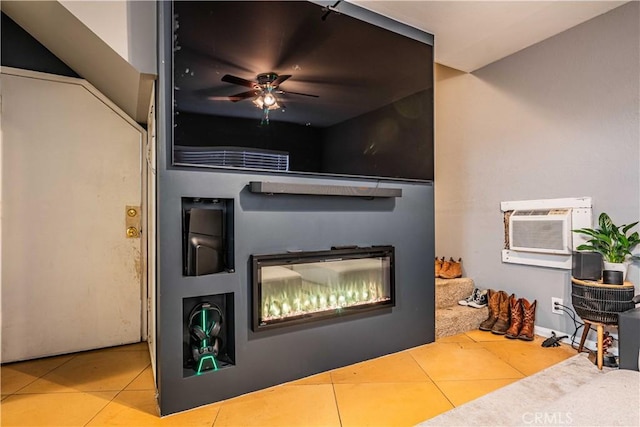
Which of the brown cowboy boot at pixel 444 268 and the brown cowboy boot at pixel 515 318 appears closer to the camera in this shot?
the brown cowboy boot at pixel 515 318

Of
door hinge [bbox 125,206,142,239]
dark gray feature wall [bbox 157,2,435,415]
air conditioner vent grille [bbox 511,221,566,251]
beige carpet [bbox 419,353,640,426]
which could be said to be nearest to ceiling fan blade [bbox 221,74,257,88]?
dark gray feature wall [bbox 157,2,435,415]

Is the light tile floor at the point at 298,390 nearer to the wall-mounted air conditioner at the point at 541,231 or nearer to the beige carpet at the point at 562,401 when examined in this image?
the beige carpet at the point at 562,401

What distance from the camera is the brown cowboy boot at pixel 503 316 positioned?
115 inches

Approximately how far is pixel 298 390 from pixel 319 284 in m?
0.64

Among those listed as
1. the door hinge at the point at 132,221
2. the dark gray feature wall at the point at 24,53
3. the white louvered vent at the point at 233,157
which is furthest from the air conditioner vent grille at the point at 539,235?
the dark gray feature wall at the point at 24,53

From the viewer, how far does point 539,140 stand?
9.56ft

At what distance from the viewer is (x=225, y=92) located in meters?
1.93

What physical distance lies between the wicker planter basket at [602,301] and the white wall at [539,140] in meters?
0.40

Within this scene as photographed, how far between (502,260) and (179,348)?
2.79 m

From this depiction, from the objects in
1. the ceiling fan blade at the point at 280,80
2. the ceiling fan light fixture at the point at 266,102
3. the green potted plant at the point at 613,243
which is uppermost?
the ceiling fan blade at the point at 280,80

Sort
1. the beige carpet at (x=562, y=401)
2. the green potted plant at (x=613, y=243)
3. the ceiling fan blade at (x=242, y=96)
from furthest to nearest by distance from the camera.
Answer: the green potted plant at (x=613, y=243), the ceiling fan blade at (x=242, y=96), the beige carpet at (x=562, y=401)

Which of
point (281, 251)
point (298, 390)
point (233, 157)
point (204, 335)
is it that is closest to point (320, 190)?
point (281, 251)

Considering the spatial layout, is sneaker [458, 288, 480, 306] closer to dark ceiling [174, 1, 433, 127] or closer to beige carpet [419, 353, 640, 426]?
beige carpet [419, 353, 640, 426]

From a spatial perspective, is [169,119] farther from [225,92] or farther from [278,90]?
[278,90]
